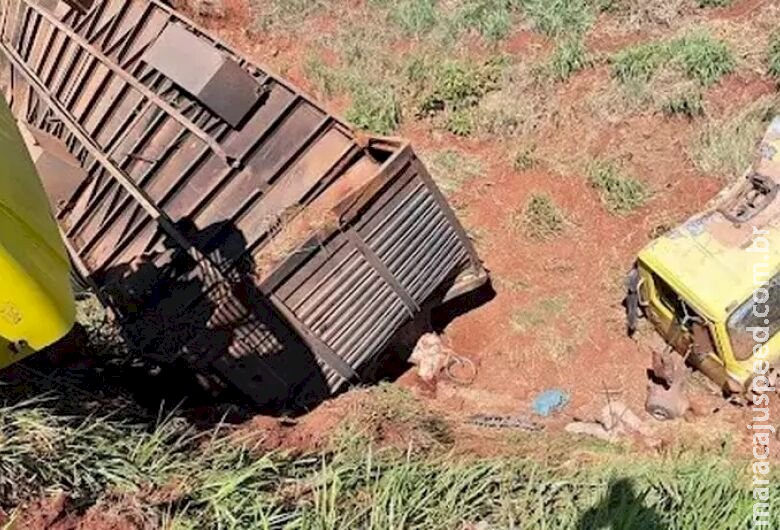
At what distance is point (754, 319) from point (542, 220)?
2.72m

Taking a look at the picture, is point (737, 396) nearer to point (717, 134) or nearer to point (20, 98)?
point (717, 134)

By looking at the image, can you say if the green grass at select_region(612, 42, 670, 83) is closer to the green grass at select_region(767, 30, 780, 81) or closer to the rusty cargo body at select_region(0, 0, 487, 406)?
the green grass at select_region(767, 30, 780, 81)

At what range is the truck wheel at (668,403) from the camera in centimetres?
832

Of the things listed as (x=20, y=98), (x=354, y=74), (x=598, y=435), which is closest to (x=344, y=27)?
(x=354, y=74)

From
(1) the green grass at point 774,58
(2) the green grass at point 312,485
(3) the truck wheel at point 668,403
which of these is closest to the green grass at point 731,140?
(1) the green grass at point 774,58

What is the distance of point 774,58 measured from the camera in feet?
34.6

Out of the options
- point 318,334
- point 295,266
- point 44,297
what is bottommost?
point 318,334

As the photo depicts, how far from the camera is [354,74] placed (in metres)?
12.0

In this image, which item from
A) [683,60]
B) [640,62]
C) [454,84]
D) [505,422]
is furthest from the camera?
[454,84]

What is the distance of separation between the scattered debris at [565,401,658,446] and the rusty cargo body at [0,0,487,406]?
1646 mm

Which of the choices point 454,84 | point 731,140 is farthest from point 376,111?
point 731,140

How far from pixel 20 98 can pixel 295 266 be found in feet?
14.2

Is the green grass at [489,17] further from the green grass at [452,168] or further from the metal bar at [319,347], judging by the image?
the metal bar at [319,347]

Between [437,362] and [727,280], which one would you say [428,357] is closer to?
[437,362]
